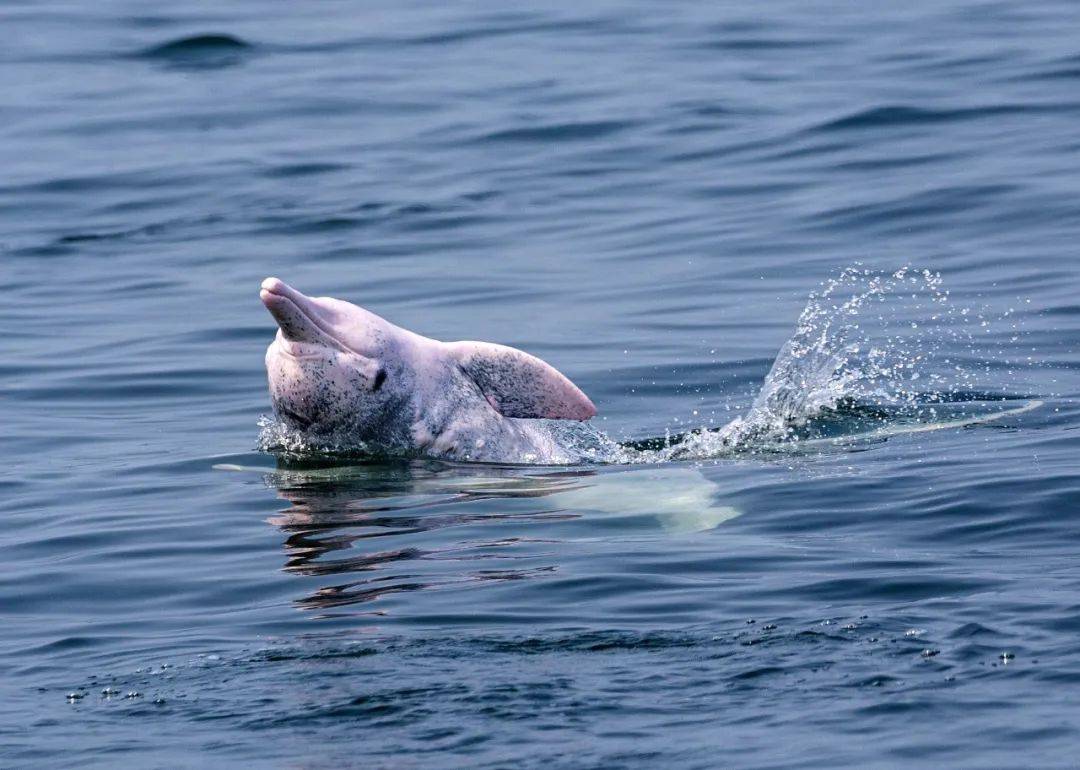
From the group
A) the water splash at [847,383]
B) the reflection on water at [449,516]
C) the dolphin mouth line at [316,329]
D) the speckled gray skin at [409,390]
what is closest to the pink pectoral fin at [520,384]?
the speckled gray skin at [409,390]

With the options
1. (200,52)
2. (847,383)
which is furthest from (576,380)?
(200,52)

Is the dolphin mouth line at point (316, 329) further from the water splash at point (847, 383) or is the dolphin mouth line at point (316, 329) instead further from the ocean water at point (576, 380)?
the ocean water at point (576, 380)

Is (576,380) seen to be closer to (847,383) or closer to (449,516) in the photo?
(847,383)

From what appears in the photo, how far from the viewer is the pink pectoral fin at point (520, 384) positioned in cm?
1358

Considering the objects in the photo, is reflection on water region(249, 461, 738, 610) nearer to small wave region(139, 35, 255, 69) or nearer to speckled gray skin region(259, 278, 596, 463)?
speckled gray skin region(259, 278, 596, 463)

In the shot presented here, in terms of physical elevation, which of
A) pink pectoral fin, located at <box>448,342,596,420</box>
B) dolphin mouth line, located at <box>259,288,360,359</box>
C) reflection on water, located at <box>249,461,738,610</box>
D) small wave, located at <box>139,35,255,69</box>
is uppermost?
small wave, located at <box>139,35,255,69</box>

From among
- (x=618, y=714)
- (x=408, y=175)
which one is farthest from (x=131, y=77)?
(x=618, y=714)

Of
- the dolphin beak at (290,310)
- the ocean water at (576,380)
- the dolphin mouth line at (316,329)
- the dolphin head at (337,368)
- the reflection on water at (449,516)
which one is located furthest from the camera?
the dolphin head at (337,368)

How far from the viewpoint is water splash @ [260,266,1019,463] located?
47.3ft

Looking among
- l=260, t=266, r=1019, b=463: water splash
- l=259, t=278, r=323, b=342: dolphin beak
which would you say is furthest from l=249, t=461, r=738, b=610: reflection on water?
l=259, t=278, r=323, b=342: dolphin beak

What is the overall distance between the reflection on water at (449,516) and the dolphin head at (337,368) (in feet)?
1.11

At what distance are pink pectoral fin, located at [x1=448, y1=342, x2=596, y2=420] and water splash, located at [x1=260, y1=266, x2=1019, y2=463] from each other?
0.59 meters

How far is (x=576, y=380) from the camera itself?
17.4 metres

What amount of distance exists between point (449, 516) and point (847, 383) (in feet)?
15.4
